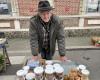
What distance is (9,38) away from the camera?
7.20m

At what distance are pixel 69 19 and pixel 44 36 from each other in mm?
4671

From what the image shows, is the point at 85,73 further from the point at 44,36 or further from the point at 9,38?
the point at 9,38

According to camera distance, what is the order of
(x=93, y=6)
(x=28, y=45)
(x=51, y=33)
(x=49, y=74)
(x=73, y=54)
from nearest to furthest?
(x=49, y=74), (x=51, y=33), (x=73, y=54), (x=28, y=45), (x=93, y=6)

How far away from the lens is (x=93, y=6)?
24.1 feet

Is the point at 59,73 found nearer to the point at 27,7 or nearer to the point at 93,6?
the point at 27,7

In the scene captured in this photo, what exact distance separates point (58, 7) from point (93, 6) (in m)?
1.64

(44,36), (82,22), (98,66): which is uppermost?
(44,36)

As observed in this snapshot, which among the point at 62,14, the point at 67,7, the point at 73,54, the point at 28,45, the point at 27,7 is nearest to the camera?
the point at 73,54

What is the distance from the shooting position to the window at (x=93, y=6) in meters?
7.23

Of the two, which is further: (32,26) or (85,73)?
(32,26)

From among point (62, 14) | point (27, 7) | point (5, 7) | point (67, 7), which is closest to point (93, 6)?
point (67, 7)

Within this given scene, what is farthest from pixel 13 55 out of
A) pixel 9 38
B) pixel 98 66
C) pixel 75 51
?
pixel 98 66

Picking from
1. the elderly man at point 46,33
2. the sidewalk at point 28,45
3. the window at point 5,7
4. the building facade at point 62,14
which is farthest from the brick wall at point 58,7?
the elderly man at point 46,33

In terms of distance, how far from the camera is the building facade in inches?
272
